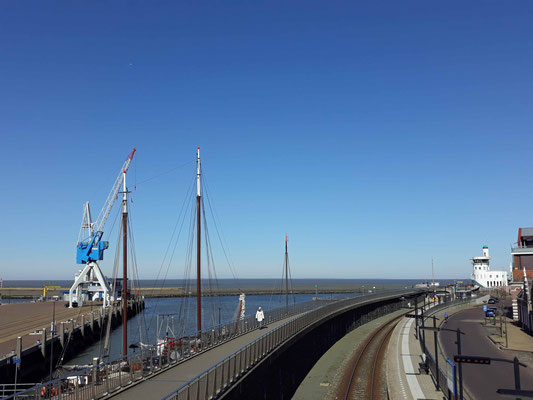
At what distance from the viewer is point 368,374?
36312 mm

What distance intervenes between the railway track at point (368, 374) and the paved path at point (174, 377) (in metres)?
9.80

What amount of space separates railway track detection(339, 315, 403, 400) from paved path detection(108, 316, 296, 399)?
9.80 metres

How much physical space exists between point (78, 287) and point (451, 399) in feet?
302

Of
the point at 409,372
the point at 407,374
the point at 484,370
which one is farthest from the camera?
the point at 409,372

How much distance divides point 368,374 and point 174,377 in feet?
71.3

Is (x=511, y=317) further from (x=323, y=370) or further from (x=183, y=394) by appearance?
(x=183, y=394)

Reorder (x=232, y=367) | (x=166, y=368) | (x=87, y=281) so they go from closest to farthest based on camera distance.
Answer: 1. (x=232, y=367)
2. (x=166, y=368)
3. (x=87, y=281)

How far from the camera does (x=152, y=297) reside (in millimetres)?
181875

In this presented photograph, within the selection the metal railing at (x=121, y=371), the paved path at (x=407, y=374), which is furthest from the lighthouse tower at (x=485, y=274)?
the metal railing at (x=121, y=371)

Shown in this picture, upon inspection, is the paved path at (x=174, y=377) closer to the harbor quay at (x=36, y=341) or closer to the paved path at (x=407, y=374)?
the paved path at (x=407, y=374)

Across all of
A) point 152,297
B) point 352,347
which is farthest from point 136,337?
point 152,297

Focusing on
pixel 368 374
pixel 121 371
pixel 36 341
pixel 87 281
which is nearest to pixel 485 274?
pixel 87 281

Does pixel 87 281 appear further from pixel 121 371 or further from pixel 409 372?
pixel 121 371

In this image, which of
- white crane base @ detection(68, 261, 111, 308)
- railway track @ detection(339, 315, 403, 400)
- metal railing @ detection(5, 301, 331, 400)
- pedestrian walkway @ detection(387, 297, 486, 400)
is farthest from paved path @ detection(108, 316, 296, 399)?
white crane base @ detection(68, 261, 111, 308)
